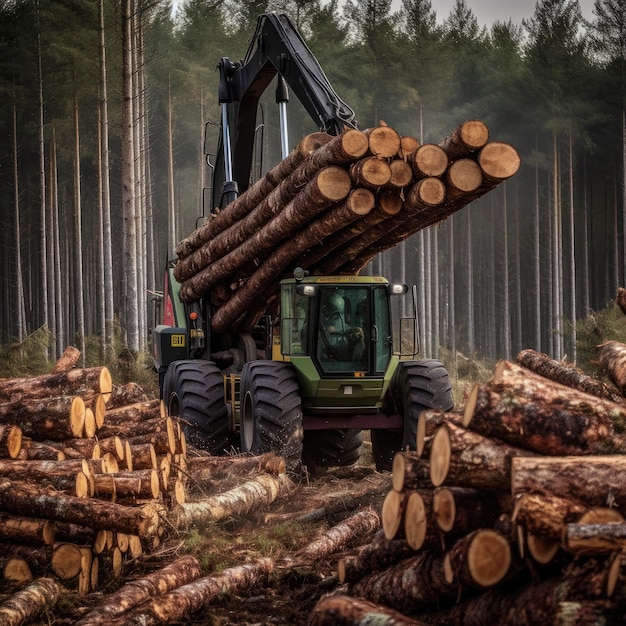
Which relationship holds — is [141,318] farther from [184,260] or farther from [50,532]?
[50,532]

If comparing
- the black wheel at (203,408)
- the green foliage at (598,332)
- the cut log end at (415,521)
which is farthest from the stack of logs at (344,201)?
the green foliage at (598,332)

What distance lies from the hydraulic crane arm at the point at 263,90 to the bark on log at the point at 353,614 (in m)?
6.71

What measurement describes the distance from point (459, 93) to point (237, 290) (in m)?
27.6

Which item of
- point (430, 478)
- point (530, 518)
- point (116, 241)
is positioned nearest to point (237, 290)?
point (430, 478)

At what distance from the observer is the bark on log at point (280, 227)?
880 centimetres

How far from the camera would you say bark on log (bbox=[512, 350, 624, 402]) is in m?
6.08

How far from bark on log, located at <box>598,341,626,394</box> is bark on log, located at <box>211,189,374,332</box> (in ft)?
9.86

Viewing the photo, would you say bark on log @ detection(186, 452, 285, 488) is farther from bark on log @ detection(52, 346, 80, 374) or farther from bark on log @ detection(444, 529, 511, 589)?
bark on log @ detection(444, 529, 511, 589)

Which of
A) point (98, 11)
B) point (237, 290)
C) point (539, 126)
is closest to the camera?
point (237, 290)

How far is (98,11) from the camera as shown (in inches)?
917

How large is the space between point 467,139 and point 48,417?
14.5ft

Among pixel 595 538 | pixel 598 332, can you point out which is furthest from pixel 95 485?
pixel 598 332

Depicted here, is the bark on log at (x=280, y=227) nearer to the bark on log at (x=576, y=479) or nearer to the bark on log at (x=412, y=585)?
the bark on log at (x=412, y=585)

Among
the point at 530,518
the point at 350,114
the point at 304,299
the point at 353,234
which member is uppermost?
the point at 350,114
